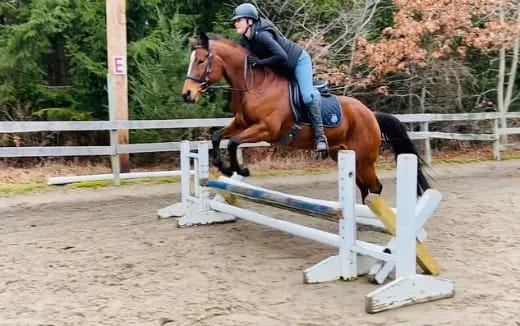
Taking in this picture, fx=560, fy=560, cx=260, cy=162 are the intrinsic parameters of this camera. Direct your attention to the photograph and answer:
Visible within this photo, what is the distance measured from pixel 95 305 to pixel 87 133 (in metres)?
8.82

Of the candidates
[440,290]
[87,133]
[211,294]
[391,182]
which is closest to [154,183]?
[87,133]

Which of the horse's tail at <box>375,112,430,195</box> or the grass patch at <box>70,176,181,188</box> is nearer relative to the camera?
the horse's tail at <box>375,112,430,195</box>

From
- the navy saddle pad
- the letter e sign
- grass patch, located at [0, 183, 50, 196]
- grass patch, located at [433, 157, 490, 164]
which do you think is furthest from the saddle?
grass patch, located at [433, 157, 490, 164]

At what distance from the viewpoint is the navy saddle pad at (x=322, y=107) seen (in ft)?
18.6

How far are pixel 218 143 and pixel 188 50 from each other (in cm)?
646

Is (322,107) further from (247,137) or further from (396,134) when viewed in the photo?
(396,134)

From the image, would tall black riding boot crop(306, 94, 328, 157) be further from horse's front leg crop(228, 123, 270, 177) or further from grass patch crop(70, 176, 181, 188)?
grass patch crop(70, 176, 181, 188)

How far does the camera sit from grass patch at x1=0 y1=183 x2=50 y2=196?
862 centimetres

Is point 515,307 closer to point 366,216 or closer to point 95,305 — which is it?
point 366,216

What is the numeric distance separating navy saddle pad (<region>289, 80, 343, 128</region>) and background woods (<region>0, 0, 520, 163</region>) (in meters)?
5.44

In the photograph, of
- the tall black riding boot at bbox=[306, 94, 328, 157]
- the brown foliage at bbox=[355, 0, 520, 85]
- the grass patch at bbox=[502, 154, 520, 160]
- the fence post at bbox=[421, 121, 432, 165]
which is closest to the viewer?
the tall black riding boot at bbox=[306, 94, 328, 157]

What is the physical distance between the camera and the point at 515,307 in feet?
11.9

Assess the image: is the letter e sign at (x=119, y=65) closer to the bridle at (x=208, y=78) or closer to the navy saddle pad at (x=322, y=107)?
the bridle at (x=208, y=78)

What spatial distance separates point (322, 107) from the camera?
584 centimetres
